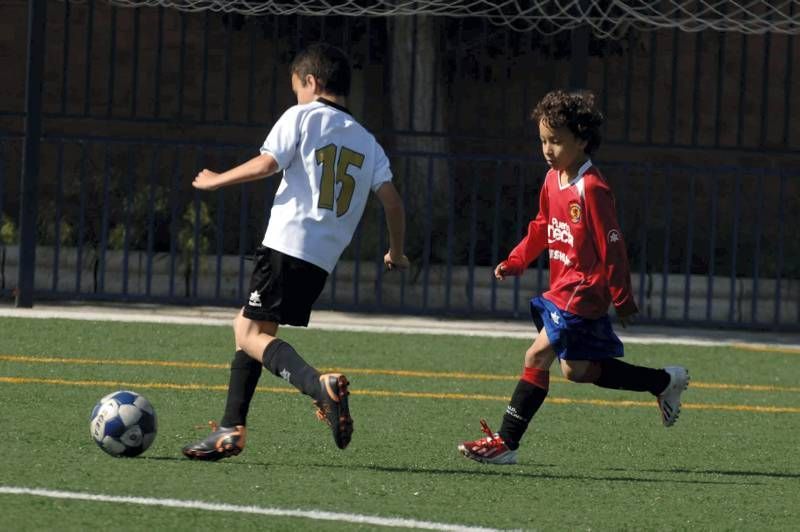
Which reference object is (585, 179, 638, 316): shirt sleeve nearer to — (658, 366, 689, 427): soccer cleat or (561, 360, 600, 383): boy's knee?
(561, 360, 600, 383): boy's knee

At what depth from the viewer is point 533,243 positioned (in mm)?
7426

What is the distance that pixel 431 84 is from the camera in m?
14.5

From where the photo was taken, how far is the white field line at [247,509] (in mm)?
5656

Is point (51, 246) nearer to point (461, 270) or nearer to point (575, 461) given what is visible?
point (461, 270)

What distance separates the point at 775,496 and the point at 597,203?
128cm

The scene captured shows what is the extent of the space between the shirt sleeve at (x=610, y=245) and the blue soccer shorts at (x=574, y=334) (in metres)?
0.20

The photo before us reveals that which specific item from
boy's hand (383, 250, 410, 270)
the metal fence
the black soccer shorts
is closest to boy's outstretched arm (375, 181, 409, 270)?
boy's hand (383, 250, 410, 270)

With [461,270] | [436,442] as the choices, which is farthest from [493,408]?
Result: [461,270]

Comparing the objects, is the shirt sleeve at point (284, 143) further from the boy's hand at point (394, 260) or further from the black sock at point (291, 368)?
the black sock at point (291, 368)

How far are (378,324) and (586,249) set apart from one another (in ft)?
18.9

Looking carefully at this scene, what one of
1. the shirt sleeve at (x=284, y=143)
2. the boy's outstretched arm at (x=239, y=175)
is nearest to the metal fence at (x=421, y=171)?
the shirt sleeve at (x=284, y=143)

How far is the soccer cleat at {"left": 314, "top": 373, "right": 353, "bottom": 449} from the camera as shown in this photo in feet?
21.2

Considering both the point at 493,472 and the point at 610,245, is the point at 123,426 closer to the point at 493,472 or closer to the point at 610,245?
the point at 493,472

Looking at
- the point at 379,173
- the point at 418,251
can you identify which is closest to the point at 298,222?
the point at 379,173
